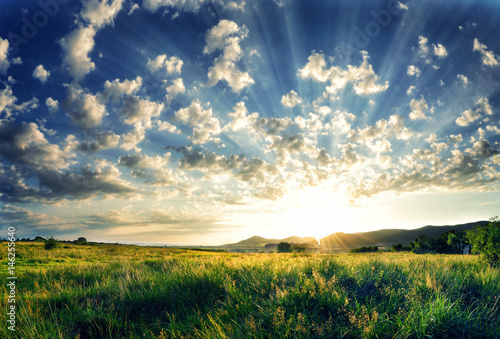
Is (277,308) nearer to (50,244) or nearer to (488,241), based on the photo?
(488,241)

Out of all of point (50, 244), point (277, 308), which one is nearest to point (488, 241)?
point (277, 308)

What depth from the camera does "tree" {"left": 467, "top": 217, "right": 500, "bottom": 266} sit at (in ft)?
56.6

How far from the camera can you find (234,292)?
5.54 metres

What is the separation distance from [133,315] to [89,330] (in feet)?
3.52

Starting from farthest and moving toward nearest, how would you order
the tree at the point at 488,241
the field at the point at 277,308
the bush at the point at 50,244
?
1. the bush at the point at 50,244
2. the tree at the point at 488,241
3. the field at the point at 277,308

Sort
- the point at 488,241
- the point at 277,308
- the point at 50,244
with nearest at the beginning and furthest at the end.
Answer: the point at 277,308 < the point at 488,241 < the point at 50,244

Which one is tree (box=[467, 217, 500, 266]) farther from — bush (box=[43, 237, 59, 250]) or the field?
bush (box=[43, 237, 59, 250])

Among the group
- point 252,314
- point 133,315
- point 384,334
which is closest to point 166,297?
point 133,315

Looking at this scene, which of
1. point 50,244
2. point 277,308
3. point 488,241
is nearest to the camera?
point 277,308

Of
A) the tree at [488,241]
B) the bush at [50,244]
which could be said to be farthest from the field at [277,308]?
the bush at [50,244]

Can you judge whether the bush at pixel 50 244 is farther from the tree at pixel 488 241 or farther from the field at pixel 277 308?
the tree at pixel 488 241

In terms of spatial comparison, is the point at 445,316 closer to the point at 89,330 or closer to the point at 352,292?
the point at 352,292

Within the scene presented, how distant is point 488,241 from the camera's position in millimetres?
17750

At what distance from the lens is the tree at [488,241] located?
1724 cm
